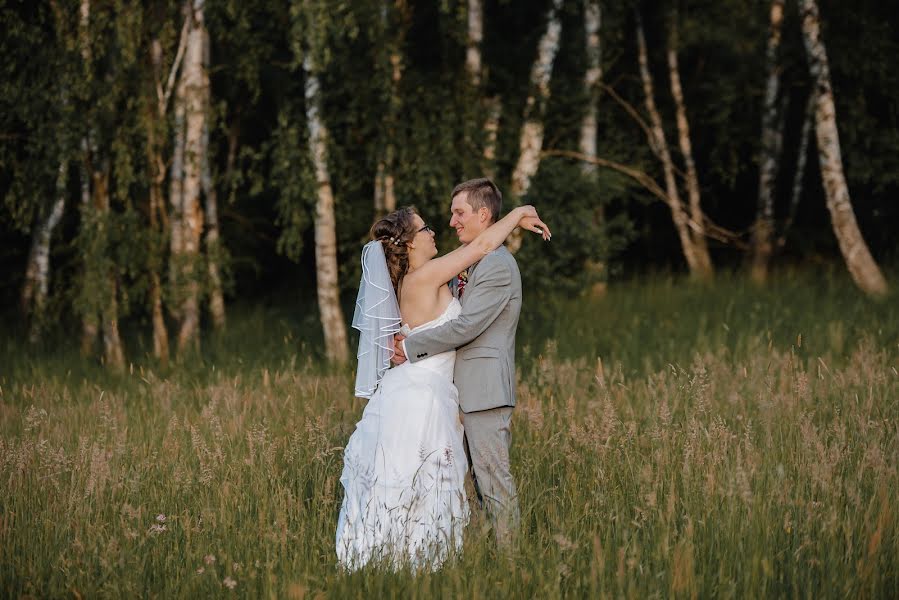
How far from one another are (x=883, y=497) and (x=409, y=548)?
2360 millimetres

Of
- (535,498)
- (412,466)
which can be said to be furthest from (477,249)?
(535,498)

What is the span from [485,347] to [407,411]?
0.53 metres

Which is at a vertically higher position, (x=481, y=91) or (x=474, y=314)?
(x=481, y=91)

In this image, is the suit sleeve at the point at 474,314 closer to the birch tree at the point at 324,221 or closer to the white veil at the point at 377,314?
the white veil at the point at 377,314

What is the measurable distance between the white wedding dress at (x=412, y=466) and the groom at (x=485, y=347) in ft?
0.35

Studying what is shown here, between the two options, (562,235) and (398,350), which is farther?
(562,235)

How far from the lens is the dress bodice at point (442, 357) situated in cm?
537

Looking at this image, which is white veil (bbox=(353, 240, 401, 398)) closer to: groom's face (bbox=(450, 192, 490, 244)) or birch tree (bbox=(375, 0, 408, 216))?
groom's face (bbox=(450, 192, 490, 244))

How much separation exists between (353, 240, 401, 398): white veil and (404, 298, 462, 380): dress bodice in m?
0.15

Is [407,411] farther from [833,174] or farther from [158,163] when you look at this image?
[833,174]

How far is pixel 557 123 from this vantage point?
52.3ft

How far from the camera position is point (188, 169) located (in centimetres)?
1216

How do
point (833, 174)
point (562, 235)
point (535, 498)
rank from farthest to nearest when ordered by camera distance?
point (833, 174)
point (562, 235)
point (535, 498)

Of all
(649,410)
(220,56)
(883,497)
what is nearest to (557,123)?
(220,56)
